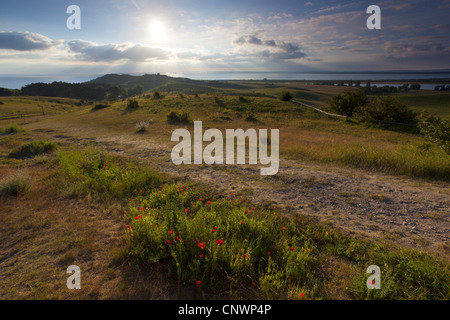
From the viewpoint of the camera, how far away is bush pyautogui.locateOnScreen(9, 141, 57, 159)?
1073 centimetres

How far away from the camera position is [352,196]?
6301 mm

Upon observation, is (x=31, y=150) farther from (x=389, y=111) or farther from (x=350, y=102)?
(x=350, y=102)

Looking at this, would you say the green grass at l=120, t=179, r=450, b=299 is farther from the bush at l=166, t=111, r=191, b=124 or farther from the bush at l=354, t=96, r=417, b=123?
the bush at l=354, t=96, r=417, b=123

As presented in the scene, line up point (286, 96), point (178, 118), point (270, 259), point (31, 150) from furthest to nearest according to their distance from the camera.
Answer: point (286, 96)
point (178, 118)
point (31, 150)
point (270, 259)

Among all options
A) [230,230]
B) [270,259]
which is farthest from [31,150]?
[270,259]

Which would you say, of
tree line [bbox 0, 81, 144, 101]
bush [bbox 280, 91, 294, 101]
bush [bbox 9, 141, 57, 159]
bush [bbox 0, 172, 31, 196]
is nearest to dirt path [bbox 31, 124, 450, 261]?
bush [bbox 0, 172, 31, 196]

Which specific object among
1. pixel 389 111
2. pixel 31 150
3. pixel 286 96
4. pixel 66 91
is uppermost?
pixel 66 91

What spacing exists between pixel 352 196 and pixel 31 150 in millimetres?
14450

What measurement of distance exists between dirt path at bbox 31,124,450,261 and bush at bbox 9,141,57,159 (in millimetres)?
6365

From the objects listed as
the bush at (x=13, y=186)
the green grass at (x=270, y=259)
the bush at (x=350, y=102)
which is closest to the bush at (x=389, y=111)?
the bush at (x=350, y=102)

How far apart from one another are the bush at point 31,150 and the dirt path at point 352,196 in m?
6.36

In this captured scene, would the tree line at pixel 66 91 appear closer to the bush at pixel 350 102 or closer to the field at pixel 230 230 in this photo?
the bush at pixel 350 102

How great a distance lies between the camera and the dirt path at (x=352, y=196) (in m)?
4.63
